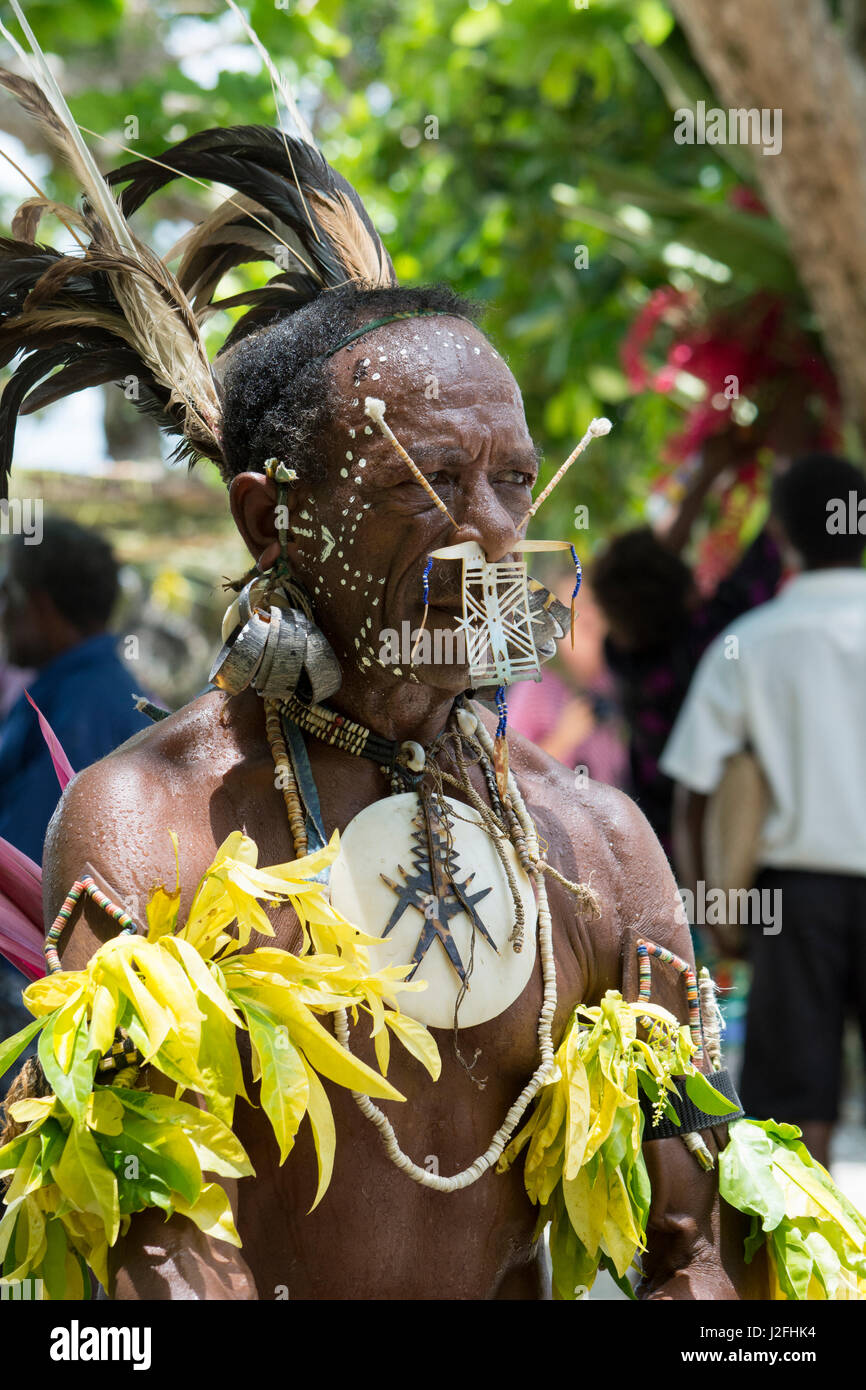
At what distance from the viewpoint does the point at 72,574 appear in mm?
4184

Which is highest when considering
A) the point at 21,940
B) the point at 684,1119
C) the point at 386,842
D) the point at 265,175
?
the point at 265,175

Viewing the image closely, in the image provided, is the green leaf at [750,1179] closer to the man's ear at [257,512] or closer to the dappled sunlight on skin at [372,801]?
the dappled sunlight on skin at [372,801]

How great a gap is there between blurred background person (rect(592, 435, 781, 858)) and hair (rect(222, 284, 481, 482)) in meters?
2.96

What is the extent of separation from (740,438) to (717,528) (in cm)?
53

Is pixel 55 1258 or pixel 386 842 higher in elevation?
pixel 386 842

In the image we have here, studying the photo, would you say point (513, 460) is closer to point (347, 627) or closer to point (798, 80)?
point (347, 627)

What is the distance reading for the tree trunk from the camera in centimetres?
431

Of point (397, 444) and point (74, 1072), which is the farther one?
point (397, 444)

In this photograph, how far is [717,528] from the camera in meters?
5.80

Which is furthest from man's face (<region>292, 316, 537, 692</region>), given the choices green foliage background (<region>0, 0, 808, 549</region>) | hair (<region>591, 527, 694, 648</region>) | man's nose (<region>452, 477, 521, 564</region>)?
green foliage background (<region>0, 0, 808, 549</region>)

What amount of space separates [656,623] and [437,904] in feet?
10.5

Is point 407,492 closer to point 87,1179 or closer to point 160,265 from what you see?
point 160,265

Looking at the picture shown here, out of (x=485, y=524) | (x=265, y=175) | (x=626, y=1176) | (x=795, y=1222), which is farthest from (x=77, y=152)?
(x=795, y=1222)


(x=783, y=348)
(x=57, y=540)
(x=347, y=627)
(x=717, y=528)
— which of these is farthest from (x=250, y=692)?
(x=717, y=528)
